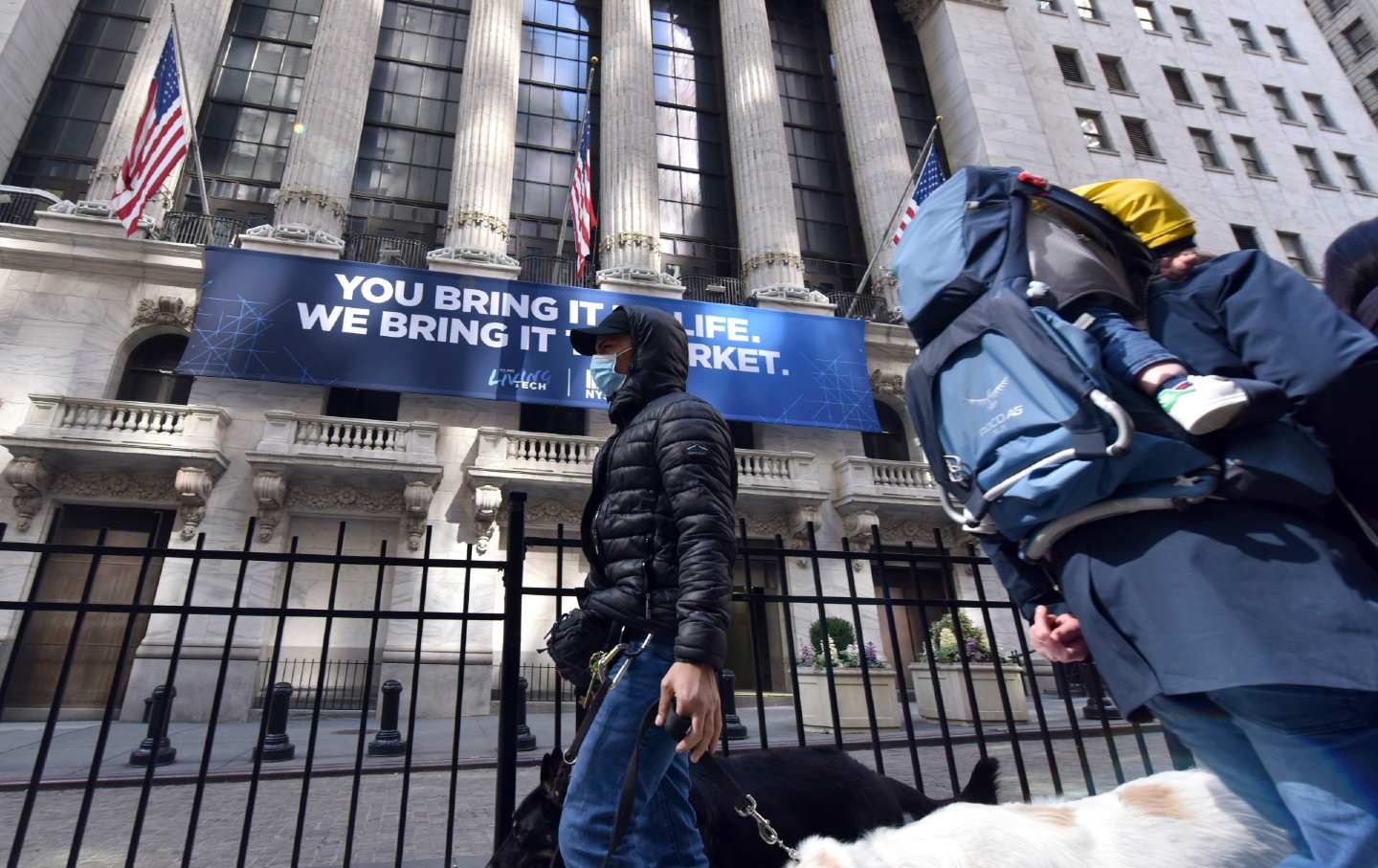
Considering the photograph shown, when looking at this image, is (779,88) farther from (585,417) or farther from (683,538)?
(683,538)

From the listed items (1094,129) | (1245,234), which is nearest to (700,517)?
(1094,129)

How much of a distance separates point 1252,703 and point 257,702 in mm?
15658

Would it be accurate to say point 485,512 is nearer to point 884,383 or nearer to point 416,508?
point 416,508

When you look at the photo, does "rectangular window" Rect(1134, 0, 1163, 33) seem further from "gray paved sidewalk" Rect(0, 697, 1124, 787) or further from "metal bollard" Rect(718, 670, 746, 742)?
"metal bollard" Rect(718, 670, 746, 742)

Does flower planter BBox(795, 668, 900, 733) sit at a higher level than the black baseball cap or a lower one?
lower

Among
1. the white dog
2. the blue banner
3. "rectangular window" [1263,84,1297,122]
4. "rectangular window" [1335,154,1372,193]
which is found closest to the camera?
the white dog

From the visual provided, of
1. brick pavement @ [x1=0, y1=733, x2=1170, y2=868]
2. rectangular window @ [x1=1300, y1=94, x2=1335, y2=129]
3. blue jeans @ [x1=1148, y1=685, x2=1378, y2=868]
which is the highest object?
rectangular window @ [x1=1300, y1=94, x2=1335, y2=129]

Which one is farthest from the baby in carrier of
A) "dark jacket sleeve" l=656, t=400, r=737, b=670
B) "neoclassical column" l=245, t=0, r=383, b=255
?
"neoclassical column" l=245, t=0, r=383, b=255

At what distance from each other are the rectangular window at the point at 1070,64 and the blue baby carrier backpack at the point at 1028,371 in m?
32.4

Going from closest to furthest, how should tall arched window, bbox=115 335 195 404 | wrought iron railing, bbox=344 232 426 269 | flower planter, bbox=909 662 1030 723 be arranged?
flower planter, bbox=909 662 1030 723
tall arched window, bbox=115 335 195 404
wrought iron railing, bbox=344 232 426 269

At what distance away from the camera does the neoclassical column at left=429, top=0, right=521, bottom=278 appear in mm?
16625

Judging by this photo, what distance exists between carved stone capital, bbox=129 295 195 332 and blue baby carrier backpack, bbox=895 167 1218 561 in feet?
58.1

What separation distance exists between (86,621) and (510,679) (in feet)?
51.6

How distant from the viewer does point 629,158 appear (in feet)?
61.9
